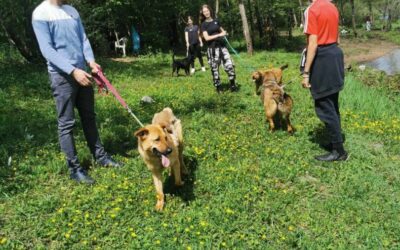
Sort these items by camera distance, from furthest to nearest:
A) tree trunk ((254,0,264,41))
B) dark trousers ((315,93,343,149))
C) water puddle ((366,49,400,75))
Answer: tree trunk ((254,0,264,41)), water puddle ((366,49,400,75)), dark trousers ((315,93,343,149))

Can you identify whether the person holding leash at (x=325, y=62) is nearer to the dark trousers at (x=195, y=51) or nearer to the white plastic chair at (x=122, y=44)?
the dark trousers at (x=195, y=51)

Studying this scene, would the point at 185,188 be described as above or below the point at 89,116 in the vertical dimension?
below

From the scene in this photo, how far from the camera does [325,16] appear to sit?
534 centimetres

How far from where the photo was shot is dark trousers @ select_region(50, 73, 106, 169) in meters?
4.97

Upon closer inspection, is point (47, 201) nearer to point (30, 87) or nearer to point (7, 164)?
point (7, 164)

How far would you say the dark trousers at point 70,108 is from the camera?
4973 millimetres

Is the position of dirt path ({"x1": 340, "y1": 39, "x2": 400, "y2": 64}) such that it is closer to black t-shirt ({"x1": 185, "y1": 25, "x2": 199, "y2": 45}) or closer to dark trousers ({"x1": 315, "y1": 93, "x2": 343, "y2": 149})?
black t-shirt ({"x1": 185, "y1": 25, "x2": 199, "y2": 45})

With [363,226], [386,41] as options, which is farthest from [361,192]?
[386,41]

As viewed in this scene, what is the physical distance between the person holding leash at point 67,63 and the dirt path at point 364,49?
19.1 metres

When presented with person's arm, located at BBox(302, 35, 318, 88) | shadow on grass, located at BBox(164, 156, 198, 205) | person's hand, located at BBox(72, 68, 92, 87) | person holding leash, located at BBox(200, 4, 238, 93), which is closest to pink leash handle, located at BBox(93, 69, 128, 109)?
person's hand, located at BBox(72, 68, 92, 87)

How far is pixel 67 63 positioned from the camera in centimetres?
478

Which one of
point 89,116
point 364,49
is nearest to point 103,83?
point 89,116

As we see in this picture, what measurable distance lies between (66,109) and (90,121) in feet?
1.85

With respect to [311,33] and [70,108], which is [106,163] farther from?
[311,33]
